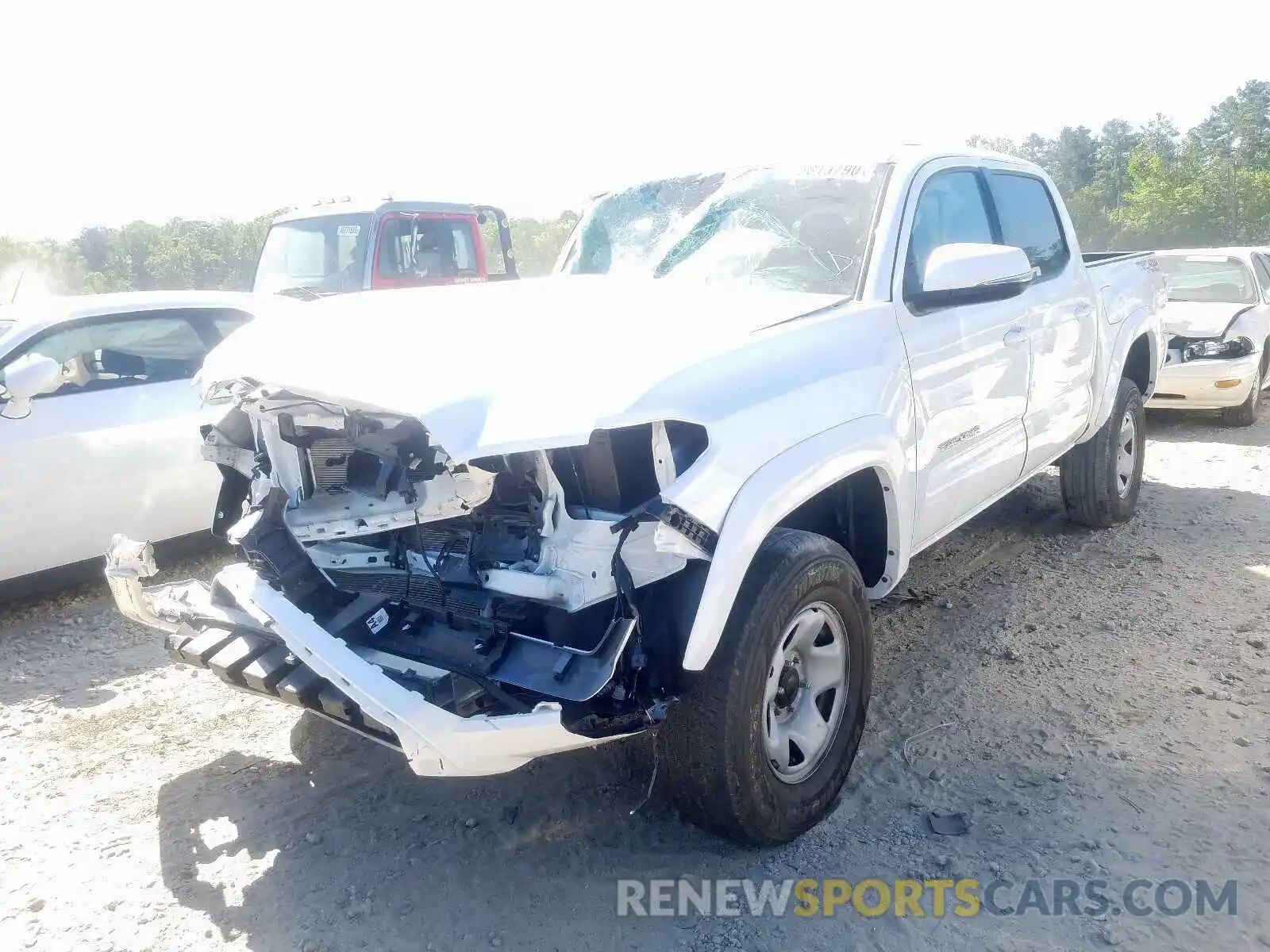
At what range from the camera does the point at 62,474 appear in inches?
189

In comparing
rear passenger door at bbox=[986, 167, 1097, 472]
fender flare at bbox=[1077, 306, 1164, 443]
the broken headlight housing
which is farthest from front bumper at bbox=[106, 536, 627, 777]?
the broken headlight housing

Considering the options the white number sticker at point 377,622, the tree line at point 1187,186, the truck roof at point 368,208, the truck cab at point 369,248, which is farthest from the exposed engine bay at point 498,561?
the tree line at point 1187,186

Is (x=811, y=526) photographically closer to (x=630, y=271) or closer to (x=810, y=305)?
(x=810, y=305)

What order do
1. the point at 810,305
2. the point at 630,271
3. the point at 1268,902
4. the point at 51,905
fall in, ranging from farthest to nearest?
the point at 630,271, the point at 810,305, the point at 51,905, the point at 1268,902

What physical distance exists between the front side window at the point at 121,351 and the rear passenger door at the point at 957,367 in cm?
395

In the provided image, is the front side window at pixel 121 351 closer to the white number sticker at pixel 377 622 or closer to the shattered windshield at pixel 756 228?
the shattered windshield at pixel 756 228

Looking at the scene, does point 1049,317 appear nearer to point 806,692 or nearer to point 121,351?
point 806,692

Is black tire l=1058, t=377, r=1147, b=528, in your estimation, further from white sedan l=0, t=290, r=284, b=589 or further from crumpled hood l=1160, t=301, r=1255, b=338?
white sedan l=0, t=290, r=284, b=589

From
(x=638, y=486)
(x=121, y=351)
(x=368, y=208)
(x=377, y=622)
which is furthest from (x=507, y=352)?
(x=368, y=208)

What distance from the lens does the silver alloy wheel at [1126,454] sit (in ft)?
18.2

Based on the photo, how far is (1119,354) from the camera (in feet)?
17.0

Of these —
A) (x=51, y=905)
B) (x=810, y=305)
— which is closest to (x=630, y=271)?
(x=810, y=305)

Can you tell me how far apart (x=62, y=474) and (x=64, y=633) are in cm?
78

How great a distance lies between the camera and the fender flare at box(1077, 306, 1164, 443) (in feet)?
16.6
